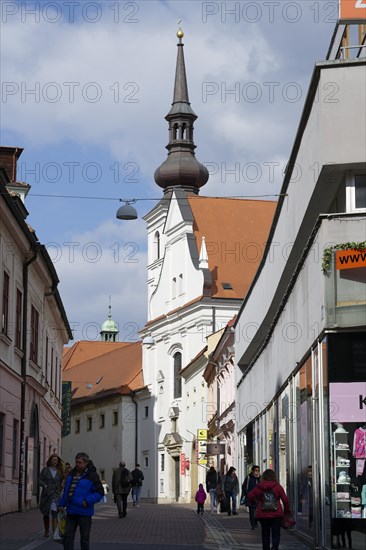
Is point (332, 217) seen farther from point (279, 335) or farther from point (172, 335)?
point (172, 335)

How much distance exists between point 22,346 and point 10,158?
7830 millimetres

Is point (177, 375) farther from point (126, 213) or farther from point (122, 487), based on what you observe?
point (126, 213)

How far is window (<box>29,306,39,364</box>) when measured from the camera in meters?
35.6

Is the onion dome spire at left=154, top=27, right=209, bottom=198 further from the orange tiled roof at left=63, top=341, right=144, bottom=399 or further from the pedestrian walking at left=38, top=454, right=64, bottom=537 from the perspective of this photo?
the pedestrian walking at left=38, top=454, right=64, bottom=537

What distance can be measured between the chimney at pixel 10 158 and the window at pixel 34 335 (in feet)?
14.9

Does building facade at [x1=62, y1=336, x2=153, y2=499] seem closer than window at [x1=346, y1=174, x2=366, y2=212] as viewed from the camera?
No

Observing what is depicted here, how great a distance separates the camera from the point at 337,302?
1652cm

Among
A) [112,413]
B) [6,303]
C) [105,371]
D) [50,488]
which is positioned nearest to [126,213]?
[6,303]

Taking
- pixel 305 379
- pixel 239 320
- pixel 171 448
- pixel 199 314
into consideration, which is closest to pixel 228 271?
pixel 199 314

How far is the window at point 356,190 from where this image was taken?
1705cm

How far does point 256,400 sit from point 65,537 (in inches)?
802

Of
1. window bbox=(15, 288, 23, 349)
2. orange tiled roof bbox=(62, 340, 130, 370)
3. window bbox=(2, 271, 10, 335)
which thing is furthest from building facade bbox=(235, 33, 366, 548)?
orange tiled roof bbox=(62, 340, 130, 370)

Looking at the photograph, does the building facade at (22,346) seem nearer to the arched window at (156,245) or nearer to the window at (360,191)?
the window at (360,191)

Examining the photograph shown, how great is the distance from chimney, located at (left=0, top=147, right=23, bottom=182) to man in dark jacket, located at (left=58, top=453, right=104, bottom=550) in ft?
78.6
